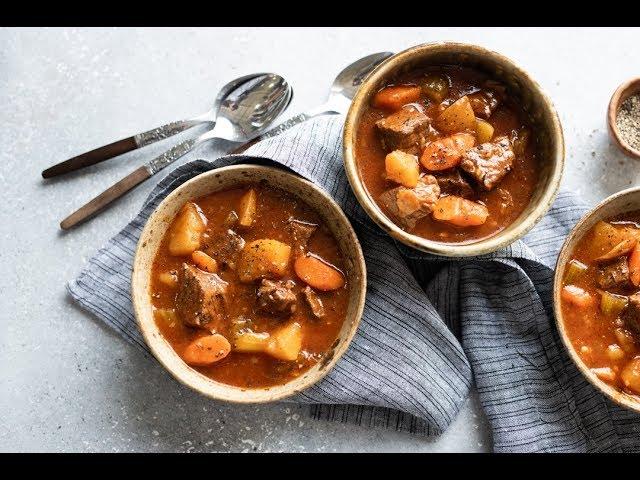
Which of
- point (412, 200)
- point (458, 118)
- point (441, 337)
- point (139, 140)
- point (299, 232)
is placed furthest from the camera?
point (139, 140)

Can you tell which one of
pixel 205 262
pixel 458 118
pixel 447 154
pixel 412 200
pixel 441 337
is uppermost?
pixel 458 118

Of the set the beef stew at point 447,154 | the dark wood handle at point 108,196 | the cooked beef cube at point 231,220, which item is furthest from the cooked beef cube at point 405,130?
the dark wood handle at point 108,196

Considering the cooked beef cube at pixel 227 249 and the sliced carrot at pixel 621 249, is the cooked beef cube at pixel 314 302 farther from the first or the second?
the sliced carrot at pixel 621 249

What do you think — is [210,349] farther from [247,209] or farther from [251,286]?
[247,209]

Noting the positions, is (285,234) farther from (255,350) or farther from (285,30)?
(285,30)

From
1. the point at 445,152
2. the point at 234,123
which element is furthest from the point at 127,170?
the point at 445,152

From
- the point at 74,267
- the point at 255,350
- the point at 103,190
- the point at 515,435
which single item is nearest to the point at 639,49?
the point at 515,435

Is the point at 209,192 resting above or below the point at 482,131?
below

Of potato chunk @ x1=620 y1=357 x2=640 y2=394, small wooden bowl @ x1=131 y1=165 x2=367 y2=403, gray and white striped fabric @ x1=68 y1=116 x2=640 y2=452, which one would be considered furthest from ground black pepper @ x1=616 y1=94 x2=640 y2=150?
small wooden bowl @ x1=131 y1=165 x2=367 y2=403
